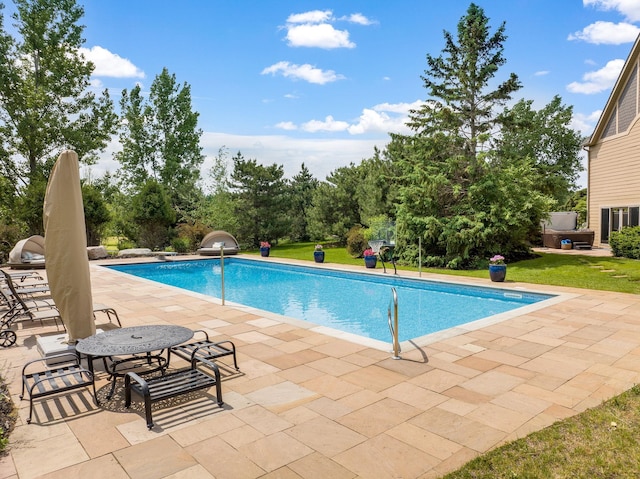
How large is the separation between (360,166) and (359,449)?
79.9 feet

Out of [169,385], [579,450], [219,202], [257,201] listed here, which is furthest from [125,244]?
[579,450]

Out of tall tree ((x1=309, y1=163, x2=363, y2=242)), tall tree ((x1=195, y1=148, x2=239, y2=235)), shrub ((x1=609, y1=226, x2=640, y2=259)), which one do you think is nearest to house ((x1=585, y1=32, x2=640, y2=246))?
shrub ((x1=609, y1=226, x2=640, y2=259))

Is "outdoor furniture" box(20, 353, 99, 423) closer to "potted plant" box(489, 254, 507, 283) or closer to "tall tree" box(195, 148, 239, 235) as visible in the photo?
"potted plant" box(489, 254, 507, 283)

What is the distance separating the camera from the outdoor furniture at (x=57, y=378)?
13.5 ft

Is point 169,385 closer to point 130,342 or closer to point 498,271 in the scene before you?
point 130,342

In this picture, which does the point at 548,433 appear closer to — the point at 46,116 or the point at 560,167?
the point at 46,116

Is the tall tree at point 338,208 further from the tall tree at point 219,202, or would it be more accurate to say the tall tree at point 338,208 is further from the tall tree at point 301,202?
the tall tree at point 219,202

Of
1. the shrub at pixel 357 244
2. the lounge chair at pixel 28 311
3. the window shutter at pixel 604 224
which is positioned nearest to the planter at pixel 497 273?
the shrub at pixel 357 244

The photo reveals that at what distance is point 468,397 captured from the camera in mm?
4375

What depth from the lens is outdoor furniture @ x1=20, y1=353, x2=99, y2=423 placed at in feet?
13.5

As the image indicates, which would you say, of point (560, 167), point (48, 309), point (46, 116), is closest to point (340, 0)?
point (48, 309)

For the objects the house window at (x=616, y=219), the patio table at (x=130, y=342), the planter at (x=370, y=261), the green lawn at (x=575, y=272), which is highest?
the house window at (x=616, y=219)

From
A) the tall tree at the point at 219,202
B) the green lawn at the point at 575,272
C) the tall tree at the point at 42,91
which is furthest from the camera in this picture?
the tall tree at the point at 219,202

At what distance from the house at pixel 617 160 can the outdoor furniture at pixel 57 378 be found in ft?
65.8
